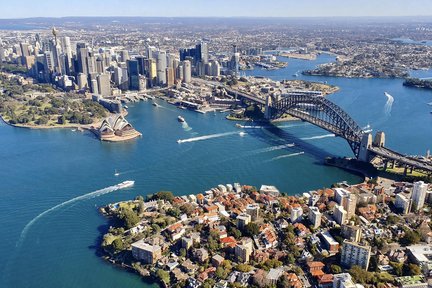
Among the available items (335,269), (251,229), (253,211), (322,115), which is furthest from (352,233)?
(322,115)

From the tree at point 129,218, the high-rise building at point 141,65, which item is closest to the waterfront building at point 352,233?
the tree at point 129,218

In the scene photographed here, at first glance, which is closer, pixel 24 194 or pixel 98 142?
pixel 24 194

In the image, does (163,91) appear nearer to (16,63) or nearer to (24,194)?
(24,194)

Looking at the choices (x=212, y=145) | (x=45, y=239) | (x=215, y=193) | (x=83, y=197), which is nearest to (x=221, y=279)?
(x=215, y=193)

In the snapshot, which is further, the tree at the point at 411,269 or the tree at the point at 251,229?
the tree at the point at 251,229

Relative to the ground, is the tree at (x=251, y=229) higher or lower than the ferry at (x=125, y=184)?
higher

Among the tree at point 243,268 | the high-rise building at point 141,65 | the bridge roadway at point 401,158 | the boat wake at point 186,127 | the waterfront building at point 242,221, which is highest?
the high-rise building at point 141,65

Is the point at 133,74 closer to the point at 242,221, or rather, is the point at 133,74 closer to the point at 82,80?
the point at 82,80

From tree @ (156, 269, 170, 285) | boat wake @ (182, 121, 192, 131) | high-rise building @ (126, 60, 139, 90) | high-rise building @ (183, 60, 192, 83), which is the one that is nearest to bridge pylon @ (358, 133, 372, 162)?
boat wake @ (182, 121, 192, 131)

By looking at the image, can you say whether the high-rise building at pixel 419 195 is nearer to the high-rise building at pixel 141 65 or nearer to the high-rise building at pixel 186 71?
the high-rise building at pixel 186 71
